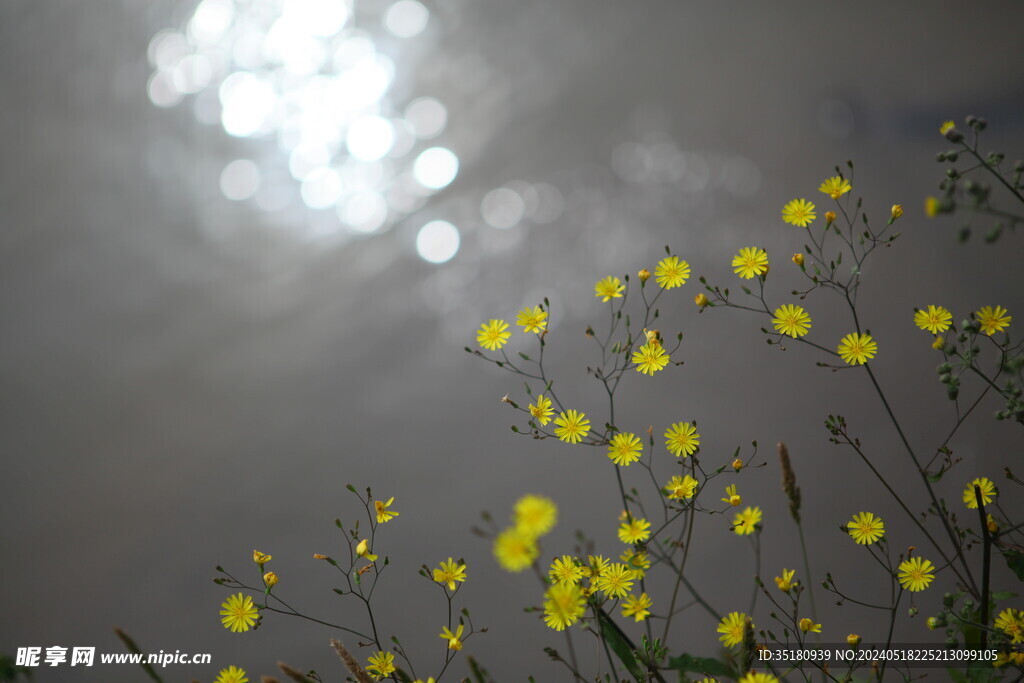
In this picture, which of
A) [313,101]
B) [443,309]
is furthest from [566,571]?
[313,101]

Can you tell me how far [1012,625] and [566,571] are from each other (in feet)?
1.27

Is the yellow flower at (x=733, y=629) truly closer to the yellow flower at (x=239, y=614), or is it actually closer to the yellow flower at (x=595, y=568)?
the yellow flower at (x=595, y=568)

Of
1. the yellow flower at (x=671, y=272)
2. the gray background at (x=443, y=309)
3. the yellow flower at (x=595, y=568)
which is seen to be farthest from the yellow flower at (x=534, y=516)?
the gray background at (x=443, y=309)

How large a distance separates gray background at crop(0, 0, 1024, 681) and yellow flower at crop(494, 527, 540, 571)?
1.14 meters

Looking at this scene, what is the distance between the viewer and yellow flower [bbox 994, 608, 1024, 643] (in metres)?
0.60

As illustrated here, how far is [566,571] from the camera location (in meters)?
0.61

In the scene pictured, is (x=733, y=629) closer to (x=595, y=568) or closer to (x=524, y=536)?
(x=595, y=568)

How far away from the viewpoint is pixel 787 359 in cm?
153

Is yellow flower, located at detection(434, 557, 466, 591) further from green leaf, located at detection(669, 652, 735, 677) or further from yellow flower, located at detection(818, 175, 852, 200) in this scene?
yellow flower, located at detection(818, 175, 852, 200)

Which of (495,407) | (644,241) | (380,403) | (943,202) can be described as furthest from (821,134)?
(943,202)

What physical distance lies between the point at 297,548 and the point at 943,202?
1.52 m

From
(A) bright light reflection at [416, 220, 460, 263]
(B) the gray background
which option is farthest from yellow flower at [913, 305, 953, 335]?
(A) bright light reflection at [416, 220, 460, 263]

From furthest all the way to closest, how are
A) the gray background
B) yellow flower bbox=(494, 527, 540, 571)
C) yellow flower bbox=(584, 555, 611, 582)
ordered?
the gray background, yellow flower bbox=(584, 555, 611, 582), yellow flower bbox=(494, 527, 540, 571)

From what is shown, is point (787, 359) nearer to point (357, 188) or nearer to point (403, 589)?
point (403, 589)
